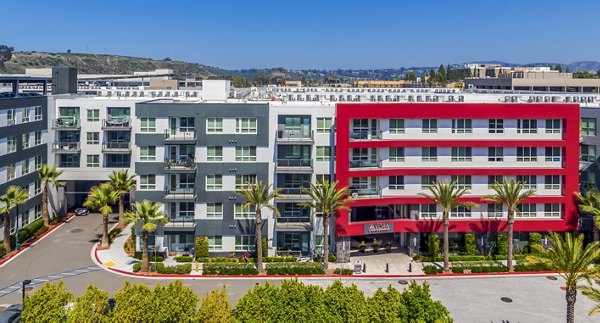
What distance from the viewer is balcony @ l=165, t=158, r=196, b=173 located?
5519 cm

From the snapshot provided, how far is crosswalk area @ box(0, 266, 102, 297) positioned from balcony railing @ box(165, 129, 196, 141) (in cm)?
1568

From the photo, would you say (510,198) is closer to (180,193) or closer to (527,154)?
(527,154)

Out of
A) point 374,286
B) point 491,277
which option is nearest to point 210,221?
point 374,286

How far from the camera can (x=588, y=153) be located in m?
59.7

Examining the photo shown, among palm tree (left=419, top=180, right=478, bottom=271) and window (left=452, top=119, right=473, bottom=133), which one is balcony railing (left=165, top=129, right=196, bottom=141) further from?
window (left=452, top=119, right=473, bottom=133)

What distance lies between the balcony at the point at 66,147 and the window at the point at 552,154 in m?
59.3

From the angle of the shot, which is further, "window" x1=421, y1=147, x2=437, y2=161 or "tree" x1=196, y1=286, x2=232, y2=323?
"window" x1=421, y1=147, x2=437, y2=161

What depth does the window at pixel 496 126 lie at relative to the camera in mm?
56938

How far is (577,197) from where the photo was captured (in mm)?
56156

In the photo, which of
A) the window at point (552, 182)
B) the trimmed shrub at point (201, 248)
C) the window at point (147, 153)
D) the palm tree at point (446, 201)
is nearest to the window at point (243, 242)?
the trimmed shrub at point (201, 248)

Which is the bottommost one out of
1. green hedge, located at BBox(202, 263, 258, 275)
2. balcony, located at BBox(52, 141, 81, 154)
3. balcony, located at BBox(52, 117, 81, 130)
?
green hedge, located at BBox(202, 263, 258, 275)

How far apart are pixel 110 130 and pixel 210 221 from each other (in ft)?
75.7

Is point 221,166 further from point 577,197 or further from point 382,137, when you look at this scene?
point 577,197

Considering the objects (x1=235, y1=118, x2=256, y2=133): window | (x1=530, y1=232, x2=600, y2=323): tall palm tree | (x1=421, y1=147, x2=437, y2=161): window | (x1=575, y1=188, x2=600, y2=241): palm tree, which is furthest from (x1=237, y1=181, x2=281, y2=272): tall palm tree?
(x1=575, y1=188, x2=600, y2=241): palm tree
